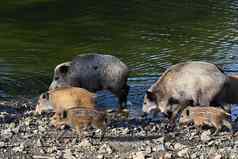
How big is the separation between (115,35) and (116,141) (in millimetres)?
10194

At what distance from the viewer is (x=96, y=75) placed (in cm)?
1437

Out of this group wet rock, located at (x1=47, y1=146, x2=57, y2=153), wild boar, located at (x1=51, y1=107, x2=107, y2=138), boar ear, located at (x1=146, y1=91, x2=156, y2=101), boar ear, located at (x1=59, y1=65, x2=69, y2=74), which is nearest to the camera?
wet rock, located at (x1=47, y1=146, x2=57, y2=153)

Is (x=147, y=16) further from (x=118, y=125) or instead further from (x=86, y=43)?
(x=118, y=125)

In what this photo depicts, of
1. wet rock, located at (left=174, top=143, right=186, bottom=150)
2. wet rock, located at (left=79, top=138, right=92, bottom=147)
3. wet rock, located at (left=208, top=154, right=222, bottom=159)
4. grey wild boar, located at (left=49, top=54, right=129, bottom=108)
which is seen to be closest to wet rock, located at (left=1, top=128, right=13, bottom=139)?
wet rock, located at (left=79, top=138, right=92, bottom=147)

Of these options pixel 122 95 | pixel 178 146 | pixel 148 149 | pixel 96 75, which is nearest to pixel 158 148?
pixel 148 149

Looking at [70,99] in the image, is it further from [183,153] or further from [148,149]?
[183,153]

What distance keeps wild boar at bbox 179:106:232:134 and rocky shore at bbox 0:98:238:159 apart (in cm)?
14

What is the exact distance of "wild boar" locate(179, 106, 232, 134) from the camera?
11312mm

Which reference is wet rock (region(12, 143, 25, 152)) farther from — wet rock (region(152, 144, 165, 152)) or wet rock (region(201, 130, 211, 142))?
wet rock (region(201, 130, 211, 142))

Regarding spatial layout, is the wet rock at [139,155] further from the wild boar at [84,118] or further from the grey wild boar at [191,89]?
the grey wild boar at [191,89]

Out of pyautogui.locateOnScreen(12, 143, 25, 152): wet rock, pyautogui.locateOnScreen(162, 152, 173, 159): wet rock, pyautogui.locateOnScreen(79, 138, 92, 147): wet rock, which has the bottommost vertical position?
pyautogui.locateOnScreen(79, 138, 92, 147): wet rock

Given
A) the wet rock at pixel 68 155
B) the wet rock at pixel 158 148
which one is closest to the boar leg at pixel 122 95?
the wet rock at pixel 158 148

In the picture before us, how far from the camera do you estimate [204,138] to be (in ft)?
36.9

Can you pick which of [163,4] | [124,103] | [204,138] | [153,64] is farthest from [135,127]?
[163,4]
